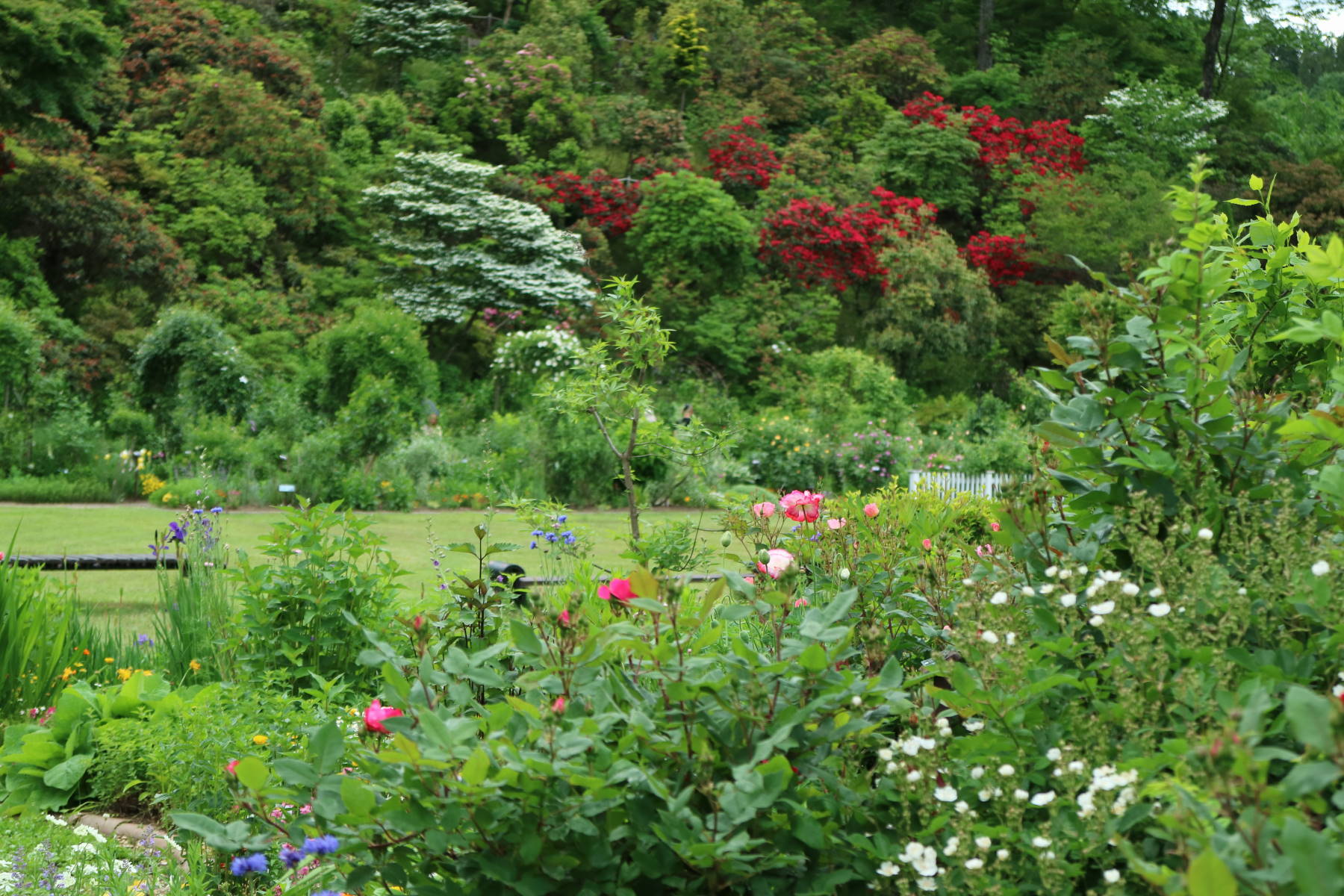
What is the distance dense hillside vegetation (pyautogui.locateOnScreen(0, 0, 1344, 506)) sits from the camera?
430 inches

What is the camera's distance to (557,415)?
35.4 feet

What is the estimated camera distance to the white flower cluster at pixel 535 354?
13.5m

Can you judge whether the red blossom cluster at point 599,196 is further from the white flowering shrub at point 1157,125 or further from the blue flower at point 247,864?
the blue flower at point 247,864

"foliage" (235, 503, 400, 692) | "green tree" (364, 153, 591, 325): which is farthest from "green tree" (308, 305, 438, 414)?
"foliage" (235, 503, 400, 692)

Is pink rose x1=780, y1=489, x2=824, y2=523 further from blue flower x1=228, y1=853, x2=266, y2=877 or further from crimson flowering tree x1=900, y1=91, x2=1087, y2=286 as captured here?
→ crimson flowering tree x1=900, y1=91, x2=1087, y2=286

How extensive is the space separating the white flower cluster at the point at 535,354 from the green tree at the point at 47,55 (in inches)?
246

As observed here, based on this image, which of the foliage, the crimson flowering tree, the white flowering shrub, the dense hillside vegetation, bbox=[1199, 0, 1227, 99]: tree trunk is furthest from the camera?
bbox=[1199, 0, 1227, 99]: tree trunk

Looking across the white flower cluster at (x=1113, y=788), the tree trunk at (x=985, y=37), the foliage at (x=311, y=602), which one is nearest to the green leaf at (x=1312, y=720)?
the white flower cluster at (x=1113, y=788)

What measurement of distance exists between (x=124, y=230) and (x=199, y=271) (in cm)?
163

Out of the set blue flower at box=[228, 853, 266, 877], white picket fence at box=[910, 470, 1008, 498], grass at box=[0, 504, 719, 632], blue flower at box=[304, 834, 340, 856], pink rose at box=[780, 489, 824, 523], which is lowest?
white picket fence at box=[910, 470, 1008, 498]

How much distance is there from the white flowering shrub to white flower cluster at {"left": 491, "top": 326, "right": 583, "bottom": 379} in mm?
12338

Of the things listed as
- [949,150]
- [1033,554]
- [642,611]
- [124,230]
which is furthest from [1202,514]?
[949,150]

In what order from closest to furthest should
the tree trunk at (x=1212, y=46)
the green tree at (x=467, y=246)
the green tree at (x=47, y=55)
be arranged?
the green tree at (x=47, y=55)
the green tree at (x=467, y=246)
the tree trunk at (x=1212, y=46)

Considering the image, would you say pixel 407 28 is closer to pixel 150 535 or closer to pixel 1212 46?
pixel 150 535
